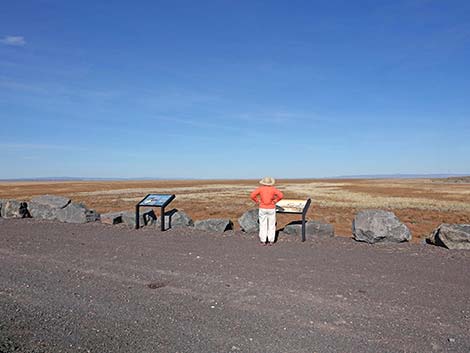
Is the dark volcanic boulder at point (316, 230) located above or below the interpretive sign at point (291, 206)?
below

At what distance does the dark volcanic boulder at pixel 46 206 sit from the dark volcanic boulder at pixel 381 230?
37.2 ft

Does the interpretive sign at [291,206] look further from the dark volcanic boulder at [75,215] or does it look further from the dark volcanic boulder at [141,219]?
the dark volcanic boulder at [75,215]

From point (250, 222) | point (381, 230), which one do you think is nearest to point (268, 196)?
point (250, 222)

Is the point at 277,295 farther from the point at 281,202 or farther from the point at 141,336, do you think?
the point at 281,202

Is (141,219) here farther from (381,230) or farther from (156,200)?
(381,230)

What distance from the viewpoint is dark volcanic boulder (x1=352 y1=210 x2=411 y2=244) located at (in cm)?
1168

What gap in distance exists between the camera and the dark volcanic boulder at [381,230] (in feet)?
38.3

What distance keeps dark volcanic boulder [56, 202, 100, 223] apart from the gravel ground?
4282 mm

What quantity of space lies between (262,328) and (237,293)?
1.61m

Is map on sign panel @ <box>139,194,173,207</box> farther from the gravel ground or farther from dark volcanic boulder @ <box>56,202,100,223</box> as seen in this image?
the gravel ground

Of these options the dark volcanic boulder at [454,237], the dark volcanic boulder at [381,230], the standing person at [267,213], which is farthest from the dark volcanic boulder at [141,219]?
the dark volcanic boulder at [454,237]

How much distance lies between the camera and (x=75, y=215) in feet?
52.6

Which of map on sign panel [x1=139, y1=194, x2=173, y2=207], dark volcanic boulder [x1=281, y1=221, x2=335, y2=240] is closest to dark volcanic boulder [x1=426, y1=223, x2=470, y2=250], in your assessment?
dark volcanic boulder [x1=281, y1=221, x2=335, y2=240]

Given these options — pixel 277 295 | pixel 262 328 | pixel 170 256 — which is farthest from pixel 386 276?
pixel 170 256
